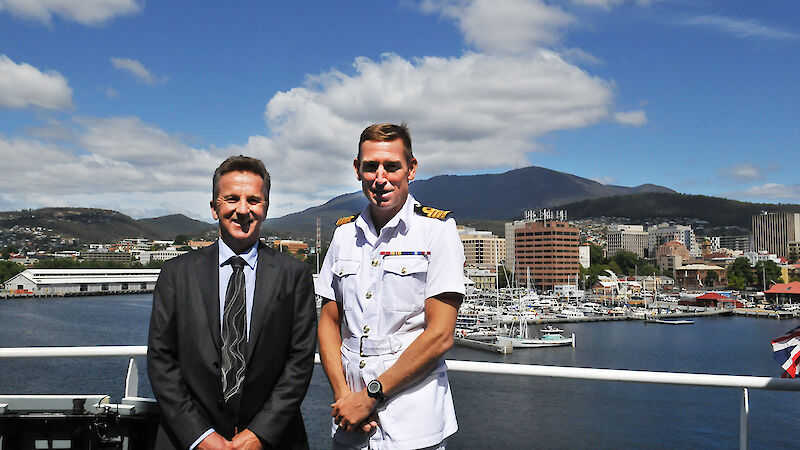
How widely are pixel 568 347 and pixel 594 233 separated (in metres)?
135

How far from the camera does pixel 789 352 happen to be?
214 centimetres

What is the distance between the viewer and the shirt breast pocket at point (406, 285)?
1.76 meters

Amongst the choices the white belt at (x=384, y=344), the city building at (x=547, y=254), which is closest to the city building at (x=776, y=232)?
the city building at (x=547, y=254)

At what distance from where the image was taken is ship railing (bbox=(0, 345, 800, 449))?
209 cm

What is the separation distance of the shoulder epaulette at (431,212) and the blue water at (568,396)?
1273mm

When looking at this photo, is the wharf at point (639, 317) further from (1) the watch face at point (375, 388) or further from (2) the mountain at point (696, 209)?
(2) the mountain at point (696, 209)

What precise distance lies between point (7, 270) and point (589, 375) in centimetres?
9241

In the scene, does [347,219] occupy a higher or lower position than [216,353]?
higher

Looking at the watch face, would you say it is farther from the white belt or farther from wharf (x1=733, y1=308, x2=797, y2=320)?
wharf (x1=733, y1=308, x2=797, y2=320)

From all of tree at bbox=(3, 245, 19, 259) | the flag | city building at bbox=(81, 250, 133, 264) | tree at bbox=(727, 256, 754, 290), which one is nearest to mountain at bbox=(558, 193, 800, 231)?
tree at bbox=(727, 256, 754, 290)

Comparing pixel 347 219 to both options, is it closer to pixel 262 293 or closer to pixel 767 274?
pixel 262 293

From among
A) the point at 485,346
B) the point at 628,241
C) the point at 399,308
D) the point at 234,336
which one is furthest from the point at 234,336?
the point at 628,241

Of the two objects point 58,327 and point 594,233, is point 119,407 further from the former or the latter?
point 594,233

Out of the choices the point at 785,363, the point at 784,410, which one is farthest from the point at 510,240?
the point at 785,363
